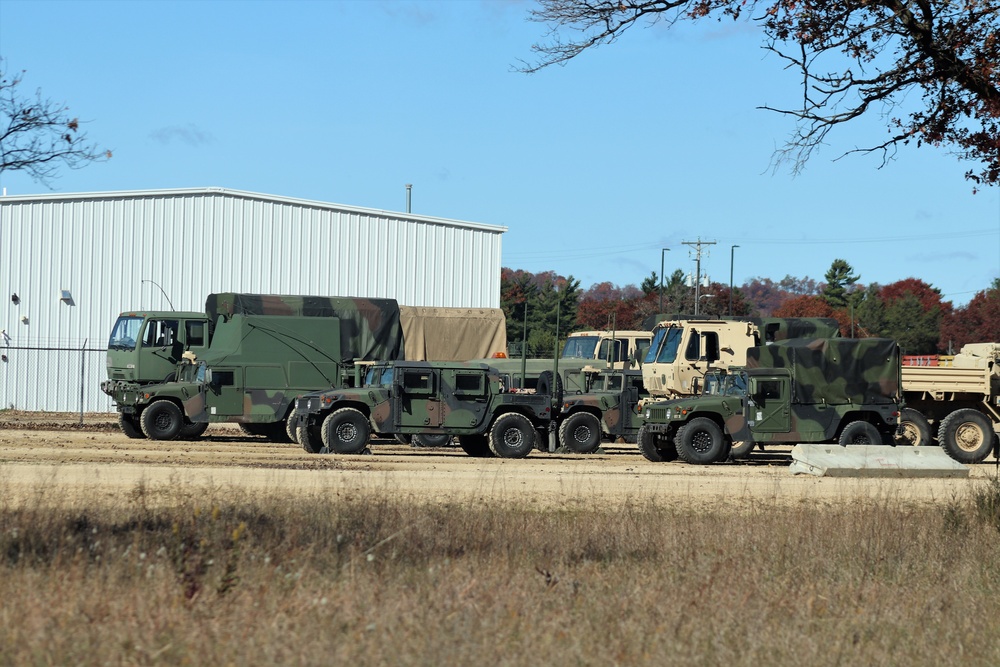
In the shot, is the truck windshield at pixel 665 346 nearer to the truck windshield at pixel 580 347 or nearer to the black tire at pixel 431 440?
the black tire at pixel 431 440

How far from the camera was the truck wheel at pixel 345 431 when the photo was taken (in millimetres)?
21500

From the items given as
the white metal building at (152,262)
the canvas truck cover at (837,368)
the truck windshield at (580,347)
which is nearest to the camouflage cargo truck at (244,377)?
the truck windshield at (580,347)

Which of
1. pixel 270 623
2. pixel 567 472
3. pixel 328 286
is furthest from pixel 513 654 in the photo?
pixel 328 286

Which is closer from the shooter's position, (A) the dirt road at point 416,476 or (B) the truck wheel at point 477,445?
(A) the dirt road at point 416,476

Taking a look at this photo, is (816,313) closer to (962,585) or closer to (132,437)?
(132,437)

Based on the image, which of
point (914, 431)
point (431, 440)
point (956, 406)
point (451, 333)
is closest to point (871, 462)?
point (914, 431)

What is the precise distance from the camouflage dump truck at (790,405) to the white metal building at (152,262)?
20.8m

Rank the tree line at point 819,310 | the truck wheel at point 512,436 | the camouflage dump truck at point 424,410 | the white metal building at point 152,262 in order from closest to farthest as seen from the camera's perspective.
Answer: the camouflage dump truck at point 424,410, the truck wheel at point 512,436, the white metal building at point 152,262, the tree line at point 819,310

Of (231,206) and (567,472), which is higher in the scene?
(231,206)

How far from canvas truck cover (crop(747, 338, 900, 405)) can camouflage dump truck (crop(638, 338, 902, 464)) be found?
0.02 m

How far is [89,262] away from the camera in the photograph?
129ft

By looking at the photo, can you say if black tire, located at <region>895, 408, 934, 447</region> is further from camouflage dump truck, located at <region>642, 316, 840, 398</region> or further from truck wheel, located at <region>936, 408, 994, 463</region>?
camouflage dump truck, located at <region>642, 316, 840, 398</region>

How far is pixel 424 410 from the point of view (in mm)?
22078

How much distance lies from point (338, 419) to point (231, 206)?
20540 mm
